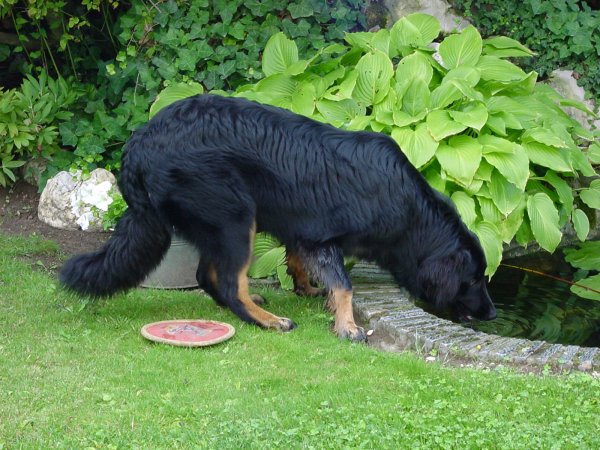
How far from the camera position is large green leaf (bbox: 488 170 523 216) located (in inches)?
254

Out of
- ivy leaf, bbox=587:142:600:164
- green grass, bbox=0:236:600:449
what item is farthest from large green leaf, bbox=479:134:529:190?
green grass, bbox=0:236:600:449

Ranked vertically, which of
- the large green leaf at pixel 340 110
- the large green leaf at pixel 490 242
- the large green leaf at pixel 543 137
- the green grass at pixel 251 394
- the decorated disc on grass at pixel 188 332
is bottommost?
the green grass at pixel 251 394

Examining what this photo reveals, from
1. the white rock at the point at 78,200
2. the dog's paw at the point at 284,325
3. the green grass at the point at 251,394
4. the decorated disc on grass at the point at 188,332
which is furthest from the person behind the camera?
the white rock at the point at 78,200

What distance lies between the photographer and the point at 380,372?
477cm

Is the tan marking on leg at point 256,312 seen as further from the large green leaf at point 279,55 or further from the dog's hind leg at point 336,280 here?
the large green leaf at point 279,55

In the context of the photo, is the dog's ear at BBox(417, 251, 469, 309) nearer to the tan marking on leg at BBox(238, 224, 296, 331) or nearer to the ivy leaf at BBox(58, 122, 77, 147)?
the tan marking on leg at BBox(238, 224, 296, 331)

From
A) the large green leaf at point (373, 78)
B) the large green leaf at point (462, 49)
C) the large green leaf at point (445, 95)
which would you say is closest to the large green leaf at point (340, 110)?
the large green leaf at point (373, 78)

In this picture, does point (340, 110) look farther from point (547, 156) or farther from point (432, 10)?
point (432, 10)

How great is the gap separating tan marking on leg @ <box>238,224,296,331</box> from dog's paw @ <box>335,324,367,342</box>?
33 centimetres

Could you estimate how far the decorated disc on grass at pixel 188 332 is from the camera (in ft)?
16.9

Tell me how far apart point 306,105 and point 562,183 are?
2117mm

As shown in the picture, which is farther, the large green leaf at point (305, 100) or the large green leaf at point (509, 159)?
the large green leaf at point (305, 100)

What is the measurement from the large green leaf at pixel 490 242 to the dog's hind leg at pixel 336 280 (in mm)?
1179

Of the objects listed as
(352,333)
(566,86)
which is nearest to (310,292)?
(352,333)
